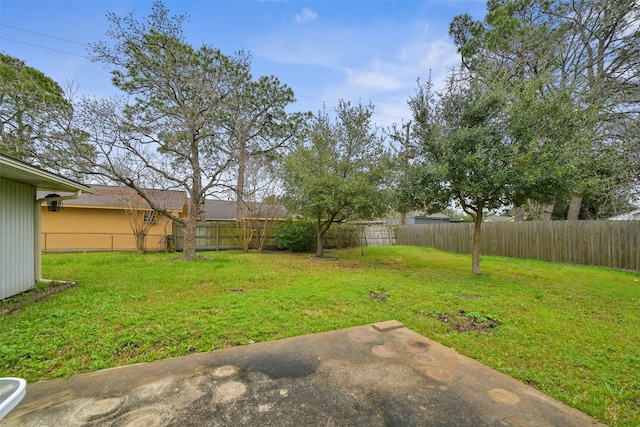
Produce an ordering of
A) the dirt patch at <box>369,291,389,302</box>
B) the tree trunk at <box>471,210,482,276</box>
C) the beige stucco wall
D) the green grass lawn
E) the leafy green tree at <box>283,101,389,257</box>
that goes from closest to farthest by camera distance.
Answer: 1. the green grass lawn
2. the dirt patch at <box>369,291,389,302</box>
3. the tree trunk at <box>471,210,482,276</box>
4. the leafy green tree at <box>283,101,389,257</box>
5. the beige stucco wall

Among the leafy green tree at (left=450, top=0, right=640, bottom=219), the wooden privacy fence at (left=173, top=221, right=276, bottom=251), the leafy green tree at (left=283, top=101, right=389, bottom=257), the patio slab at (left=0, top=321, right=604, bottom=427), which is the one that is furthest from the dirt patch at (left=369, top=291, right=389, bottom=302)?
the wooden privacy fence at (left=173, top=221, right=276, bottom=251)

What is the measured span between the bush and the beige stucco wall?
4799 mm

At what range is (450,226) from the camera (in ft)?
44.0

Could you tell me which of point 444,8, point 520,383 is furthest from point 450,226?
point 520,383

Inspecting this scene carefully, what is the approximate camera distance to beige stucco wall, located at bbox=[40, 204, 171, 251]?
474 inches

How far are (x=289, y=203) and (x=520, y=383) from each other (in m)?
8.60

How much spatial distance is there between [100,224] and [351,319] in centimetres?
1340

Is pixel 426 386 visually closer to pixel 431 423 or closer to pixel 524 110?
pixel 431 423

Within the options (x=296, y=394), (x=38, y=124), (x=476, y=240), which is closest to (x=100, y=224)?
(x=38, y=124)

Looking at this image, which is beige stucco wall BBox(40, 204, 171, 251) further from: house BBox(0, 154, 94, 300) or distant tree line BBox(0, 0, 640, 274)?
house BBox(0, 154, 94, 300)

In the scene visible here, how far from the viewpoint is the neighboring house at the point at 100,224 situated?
39.0ft

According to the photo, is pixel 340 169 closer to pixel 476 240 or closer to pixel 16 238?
pixel 476 240

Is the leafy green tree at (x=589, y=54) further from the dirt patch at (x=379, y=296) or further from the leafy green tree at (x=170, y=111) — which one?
the leafy green tree at (x=170, y=111)

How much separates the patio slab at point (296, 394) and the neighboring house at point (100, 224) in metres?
10.6
